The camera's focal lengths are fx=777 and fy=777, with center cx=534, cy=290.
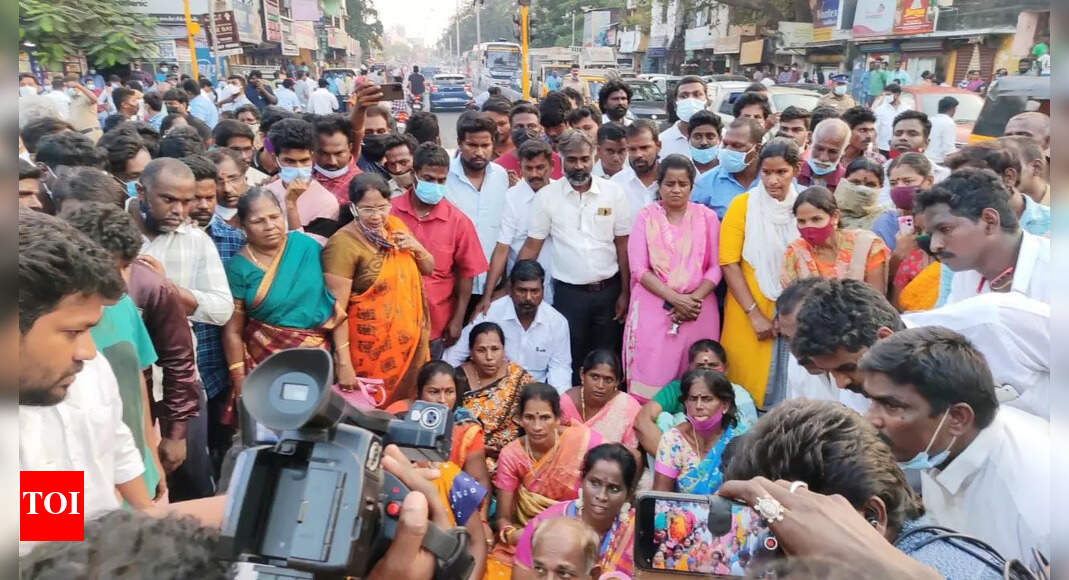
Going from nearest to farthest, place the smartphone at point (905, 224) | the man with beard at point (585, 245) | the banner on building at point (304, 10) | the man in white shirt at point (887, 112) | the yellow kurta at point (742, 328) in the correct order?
the yellow kurta at point (742, 328), the smartphone at point (905, 224), the man with beard at point (585, 245), the man in white shirt at point (887, 112), the banner on building at point (304, 10)

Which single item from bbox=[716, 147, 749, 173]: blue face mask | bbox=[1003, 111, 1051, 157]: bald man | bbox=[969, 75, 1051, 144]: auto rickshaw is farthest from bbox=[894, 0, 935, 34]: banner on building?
bbox=[716, 147, 749, 173]: blue face mask

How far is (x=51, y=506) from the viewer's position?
1.42 metres

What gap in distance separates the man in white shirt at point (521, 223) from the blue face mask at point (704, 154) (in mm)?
1077

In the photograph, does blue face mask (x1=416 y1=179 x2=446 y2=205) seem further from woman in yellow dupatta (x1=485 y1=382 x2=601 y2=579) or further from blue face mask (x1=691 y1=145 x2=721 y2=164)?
blue face mask (x1=691 y1=145 x2=721 y2=164)

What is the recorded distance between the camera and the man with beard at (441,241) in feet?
13.4

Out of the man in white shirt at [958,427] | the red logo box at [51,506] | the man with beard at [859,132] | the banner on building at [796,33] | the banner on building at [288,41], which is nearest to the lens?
the red logo box at [51,506]

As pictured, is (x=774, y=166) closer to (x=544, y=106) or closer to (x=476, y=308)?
(x=476, y=308)

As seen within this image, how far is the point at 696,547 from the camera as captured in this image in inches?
59.2

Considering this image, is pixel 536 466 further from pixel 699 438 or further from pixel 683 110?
pixel 683 110

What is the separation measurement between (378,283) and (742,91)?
33.4 feet

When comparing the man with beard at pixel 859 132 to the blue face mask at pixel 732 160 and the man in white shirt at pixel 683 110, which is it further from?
the blue face mask at pixel 732 160

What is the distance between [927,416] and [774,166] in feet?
7.08

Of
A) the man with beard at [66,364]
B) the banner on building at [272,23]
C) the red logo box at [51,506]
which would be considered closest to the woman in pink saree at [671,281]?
the man with beard at [66,364]

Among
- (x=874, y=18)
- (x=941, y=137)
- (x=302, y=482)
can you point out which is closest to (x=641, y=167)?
(x=302, y=482)
